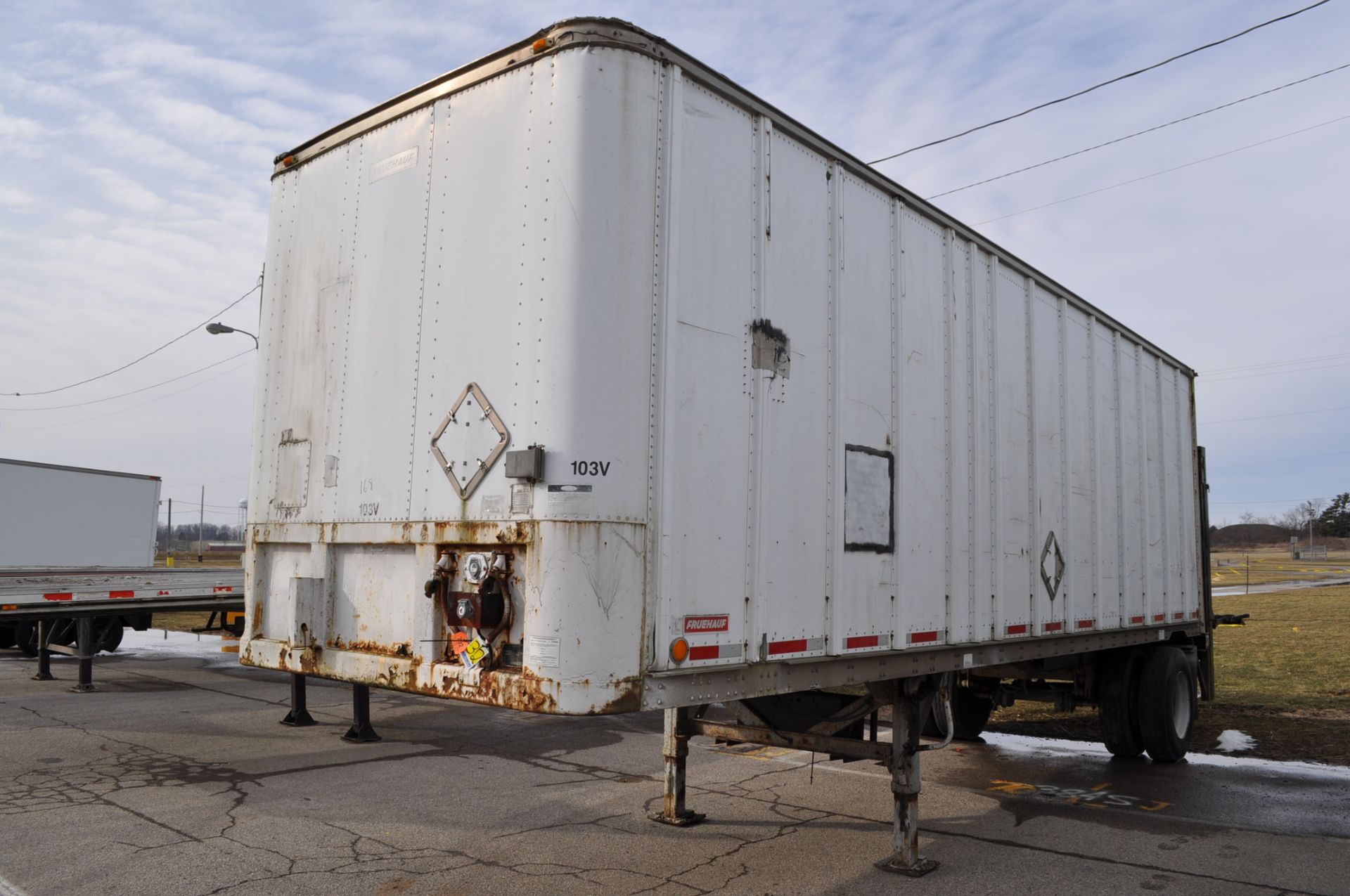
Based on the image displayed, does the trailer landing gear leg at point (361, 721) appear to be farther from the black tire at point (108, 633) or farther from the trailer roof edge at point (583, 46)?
the black tire at point (108, 633)

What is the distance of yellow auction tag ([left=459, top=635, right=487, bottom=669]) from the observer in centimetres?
414

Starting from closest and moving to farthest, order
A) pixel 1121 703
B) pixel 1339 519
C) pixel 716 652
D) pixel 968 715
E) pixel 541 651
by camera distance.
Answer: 1. pixel 541 651
2. pixel 716 652
3. pixel 1121 703
4. pixel 968 715
5. pixel 1339 519

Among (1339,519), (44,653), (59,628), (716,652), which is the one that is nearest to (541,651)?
(716,652)

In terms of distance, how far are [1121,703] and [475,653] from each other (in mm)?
7451

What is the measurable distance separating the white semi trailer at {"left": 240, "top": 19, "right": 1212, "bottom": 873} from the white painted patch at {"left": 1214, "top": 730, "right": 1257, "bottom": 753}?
4826 millimetres

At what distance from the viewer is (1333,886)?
18.1 ft

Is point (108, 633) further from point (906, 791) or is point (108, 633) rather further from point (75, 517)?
point (906, 791)

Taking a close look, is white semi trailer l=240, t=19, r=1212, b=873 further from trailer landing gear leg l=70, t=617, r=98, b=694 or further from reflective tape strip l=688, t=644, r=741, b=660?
trailer landing gear leg l=70, t=617, r=98, b=694

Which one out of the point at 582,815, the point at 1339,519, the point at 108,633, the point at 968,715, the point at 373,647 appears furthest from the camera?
the point at 1339,519

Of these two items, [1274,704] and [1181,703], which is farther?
[1274,704]

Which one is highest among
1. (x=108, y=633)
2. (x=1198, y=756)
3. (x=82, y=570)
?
(x=82, y=570)

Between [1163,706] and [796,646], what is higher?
[796,646]

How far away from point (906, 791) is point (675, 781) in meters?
1.64

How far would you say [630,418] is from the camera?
13.4 feet
